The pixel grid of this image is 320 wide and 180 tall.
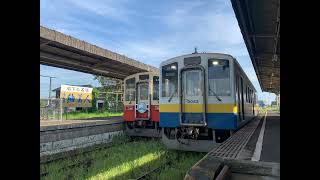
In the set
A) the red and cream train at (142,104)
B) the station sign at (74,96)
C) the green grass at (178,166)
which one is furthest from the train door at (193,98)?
the station sign at (74,96)

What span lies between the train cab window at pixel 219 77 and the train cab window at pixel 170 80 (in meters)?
1.10

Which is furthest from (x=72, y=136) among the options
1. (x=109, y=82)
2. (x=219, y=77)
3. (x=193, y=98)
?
(x=109, y=82)

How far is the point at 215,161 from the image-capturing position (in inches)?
196

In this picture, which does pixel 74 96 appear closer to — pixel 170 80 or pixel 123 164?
pixel 170 80

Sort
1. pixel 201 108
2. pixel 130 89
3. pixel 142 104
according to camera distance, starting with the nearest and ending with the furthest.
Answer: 1. pixel 201 108
2. pixel 142 104
3. pixel 130 89

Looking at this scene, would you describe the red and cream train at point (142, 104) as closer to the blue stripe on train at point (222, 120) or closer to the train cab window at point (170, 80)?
the train cab window at point (170, 80)

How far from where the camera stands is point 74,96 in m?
24.9

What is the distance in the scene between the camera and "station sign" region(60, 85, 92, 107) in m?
23.9

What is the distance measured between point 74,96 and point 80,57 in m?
11.6

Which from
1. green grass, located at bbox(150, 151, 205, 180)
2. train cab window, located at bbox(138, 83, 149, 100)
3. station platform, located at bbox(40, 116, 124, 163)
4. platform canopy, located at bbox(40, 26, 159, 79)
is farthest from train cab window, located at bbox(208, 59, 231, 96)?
platform canopy, located at bbox(40, 26, 159, 79)

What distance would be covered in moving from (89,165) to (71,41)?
534 centimetres
